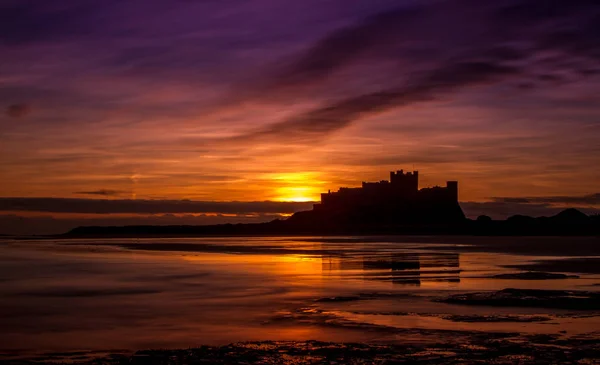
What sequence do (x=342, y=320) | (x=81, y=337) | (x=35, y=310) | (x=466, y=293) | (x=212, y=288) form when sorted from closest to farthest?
(x=81, y=337) < (x=342, y=320) < (x=35, y=310) < (x=466, y=293) < (x=212, y=288)

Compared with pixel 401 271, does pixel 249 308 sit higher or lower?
lower

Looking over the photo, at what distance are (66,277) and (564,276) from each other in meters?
19.6

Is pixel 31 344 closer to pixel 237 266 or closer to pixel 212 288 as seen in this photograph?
pixel 212 288

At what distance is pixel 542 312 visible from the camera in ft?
57.2

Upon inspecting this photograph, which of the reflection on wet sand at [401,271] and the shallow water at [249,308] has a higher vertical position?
the reflection on wet sand at [401,271]

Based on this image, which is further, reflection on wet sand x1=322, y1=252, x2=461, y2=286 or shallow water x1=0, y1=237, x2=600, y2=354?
reflection on wet sand x1=322, y1=252, x2=461, y2=286

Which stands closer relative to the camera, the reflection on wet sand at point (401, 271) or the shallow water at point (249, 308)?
the shallow water at point (249, 308)

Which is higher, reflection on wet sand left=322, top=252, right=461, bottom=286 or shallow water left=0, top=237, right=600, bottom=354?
reflection on wet sand left=322, top=252, right=461, bottom=286

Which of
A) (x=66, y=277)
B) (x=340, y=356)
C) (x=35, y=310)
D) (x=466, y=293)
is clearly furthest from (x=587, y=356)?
(x=66, y=277)

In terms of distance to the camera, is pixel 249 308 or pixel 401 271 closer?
pixel 249 308

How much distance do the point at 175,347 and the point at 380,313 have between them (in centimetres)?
587

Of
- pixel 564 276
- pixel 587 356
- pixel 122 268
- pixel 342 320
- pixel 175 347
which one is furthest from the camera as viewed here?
pixel 122 268

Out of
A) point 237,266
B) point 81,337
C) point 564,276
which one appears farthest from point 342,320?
point 237,266

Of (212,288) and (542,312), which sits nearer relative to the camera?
(542,312)
